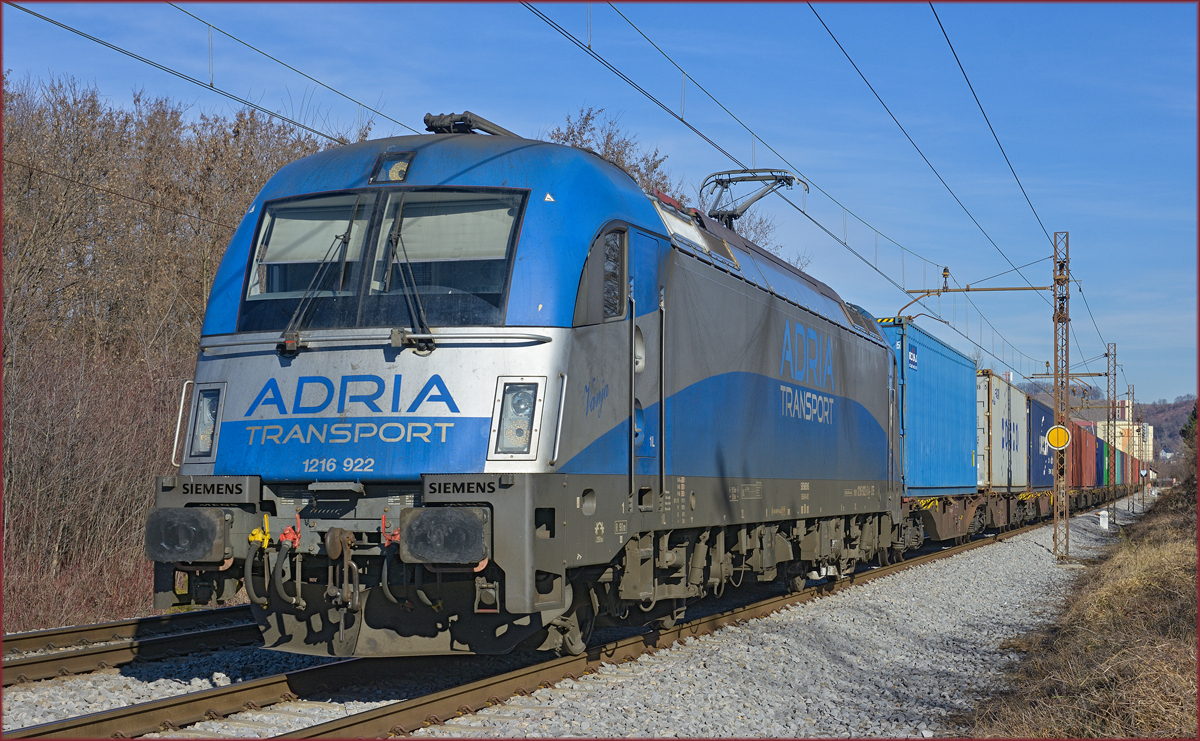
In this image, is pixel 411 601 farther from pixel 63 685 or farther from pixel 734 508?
pixel 734 508

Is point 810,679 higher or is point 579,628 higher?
point 579,628

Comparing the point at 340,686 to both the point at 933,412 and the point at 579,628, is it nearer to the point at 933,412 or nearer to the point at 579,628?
the point at 579,628

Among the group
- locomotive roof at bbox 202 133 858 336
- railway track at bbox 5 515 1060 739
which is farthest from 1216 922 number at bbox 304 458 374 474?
railway track at bbox 5 515 1060 739

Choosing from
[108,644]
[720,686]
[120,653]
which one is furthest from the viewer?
[108,644]

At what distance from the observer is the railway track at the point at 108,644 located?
26.3 ft

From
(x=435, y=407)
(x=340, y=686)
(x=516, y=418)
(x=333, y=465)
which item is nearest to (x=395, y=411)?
(x=435, y=407)

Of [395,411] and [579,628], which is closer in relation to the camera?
[395,411]

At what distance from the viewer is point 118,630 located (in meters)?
9.81

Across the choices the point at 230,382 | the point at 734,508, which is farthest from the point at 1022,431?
the point at 230,382

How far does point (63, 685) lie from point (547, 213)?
5.01 meters

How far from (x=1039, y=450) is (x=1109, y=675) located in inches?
1173

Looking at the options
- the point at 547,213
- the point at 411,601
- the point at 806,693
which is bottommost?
the point at 806,693

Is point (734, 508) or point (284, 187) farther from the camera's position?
point (734, 508)

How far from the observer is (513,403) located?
22.2ft
